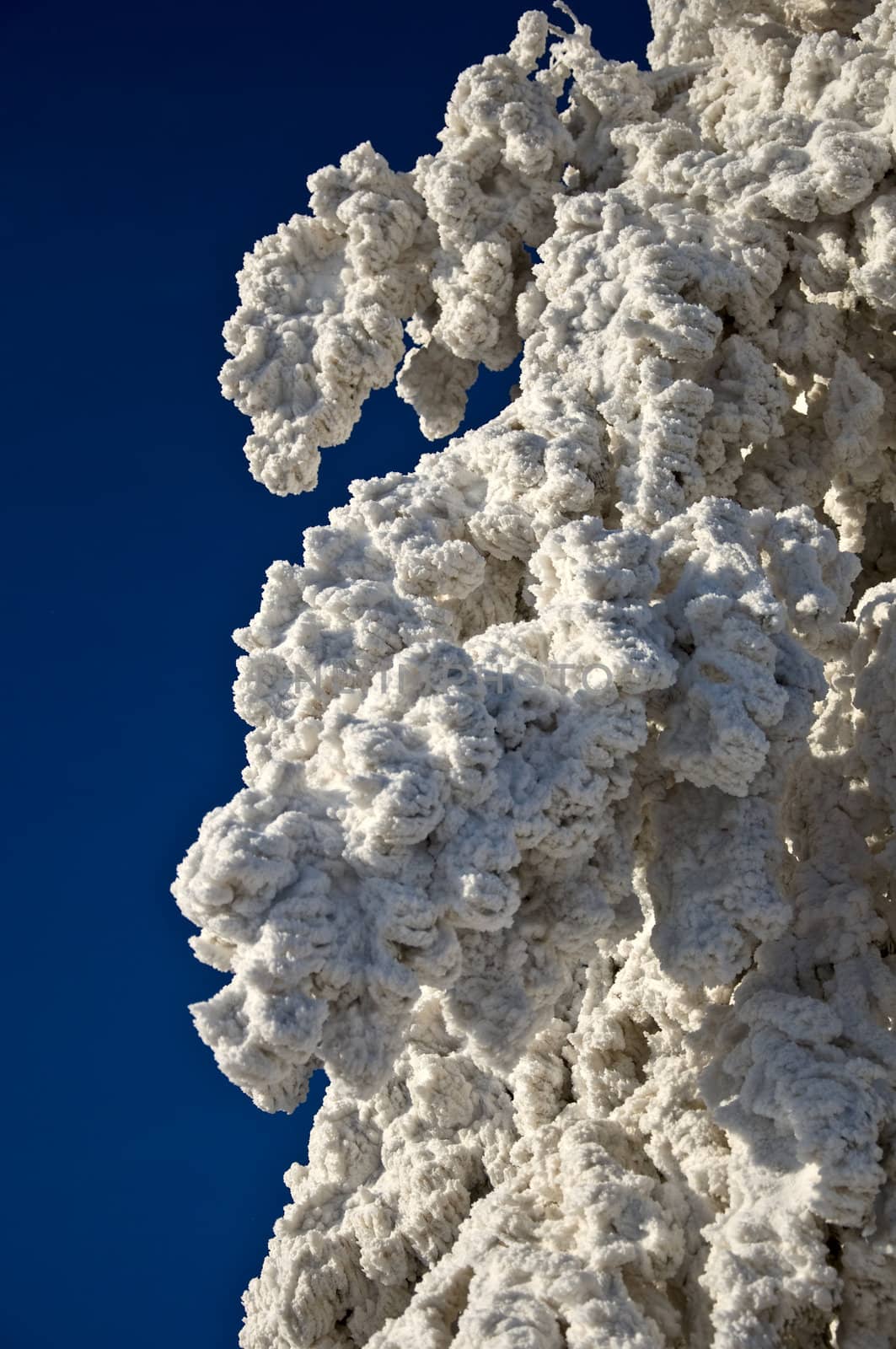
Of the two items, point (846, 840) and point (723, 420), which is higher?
point (723, 420)

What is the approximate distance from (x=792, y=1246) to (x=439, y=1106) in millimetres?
892

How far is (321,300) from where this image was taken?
9.77 feet

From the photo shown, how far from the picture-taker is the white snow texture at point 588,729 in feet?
5.48

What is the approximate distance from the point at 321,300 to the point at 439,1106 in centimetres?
178

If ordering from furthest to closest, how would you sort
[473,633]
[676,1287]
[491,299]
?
[491,299] → [473,633] → [676,1287]

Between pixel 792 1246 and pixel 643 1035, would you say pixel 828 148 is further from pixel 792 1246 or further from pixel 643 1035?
pixel 792 1246

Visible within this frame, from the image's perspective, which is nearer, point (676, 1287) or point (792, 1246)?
point (792, 1246)

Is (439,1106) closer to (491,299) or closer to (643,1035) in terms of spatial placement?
(643,1035)

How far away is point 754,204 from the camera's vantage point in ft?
8.55

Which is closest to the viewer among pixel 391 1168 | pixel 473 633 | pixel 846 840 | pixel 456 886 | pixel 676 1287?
pixel 456 886

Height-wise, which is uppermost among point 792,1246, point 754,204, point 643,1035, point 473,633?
point 754,204

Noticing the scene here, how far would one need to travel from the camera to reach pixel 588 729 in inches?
70.7

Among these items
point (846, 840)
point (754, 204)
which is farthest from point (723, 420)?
point (846, 840)

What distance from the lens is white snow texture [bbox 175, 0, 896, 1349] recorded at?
1669 mm
